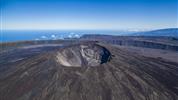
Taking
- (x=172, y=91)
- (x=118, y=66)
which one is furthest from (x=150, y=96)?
(x=118, y=66)

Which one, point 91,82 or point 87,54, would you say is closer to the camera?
point 91,82

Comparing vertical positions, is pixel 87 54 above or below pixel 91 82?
above

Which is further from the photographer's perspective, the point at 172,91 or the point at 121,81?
the point at 121,81

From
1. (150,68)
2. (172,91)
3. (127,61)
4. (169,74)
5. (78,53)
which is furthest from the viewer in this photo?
(78,53)

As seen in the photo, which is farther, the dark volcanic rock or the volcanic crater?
the volcanic crater

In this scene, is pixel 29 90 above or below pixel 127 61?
below

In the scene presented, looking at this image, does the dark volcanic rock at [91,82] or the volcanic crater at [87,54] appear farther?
the volcanic crater at [87,54]

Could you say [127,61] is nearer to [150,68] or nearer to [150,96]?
[150,68]

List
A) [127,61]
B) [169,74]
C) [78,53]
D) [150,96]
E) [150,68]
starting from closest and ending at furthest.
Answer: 1. [150,96]
2. [169,74]
3. [150,68]
4. [127,61]
5. [78,53]
